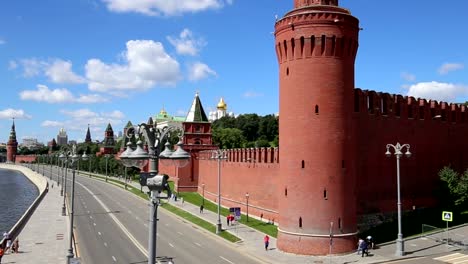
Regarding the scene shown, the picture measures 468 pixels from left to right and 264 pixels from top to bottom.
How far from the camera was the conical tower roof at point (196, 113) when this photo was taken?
7981cm

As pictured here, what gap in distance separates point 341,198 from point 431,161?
17.6m

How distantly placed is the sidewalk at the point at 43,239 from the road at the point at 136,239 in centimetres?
144

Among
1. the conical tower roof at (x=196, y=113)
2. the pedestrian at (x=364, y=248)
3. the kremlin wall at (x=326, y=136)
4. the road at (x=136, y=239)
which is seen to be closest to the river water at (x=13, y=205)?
the road at (x=136, y=239)

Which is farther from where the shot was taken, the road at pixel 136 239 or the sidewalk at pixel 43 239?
the road at pixel 136 239

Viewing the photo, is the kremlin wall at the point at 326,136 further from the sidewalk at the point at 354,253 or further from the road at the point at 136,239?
the road at the point at 136,239

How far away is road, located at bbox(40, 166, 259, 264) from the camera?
104 feet

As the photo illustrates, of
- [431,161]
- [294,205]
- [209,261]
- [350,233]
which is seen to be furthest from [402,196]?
[209,261]

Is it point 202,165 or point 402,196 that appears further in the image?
point 202,165

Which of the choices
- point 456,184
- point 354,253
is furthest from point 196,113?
point 354,253

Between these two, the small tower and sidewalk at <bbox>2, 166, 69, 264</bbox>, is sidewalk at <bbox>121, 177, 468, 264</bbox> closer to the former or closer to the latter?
sidewalk at <bbox>2, 166, 69, 264</bbox>

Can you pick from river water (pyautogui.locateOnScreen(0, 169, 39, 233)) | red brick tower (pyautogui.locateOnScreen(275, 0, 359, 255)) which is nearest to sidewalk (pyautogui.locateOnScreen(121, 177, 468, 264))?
red brick tower (pyautogui.locateOnScreen(275, 0, 359, 255))

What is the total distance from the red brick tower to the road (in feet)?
16.9

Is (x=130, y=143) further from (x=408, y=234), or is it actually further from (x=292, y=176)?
(x=408, y=234)

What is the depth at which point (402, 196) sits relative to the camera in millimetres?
42781
